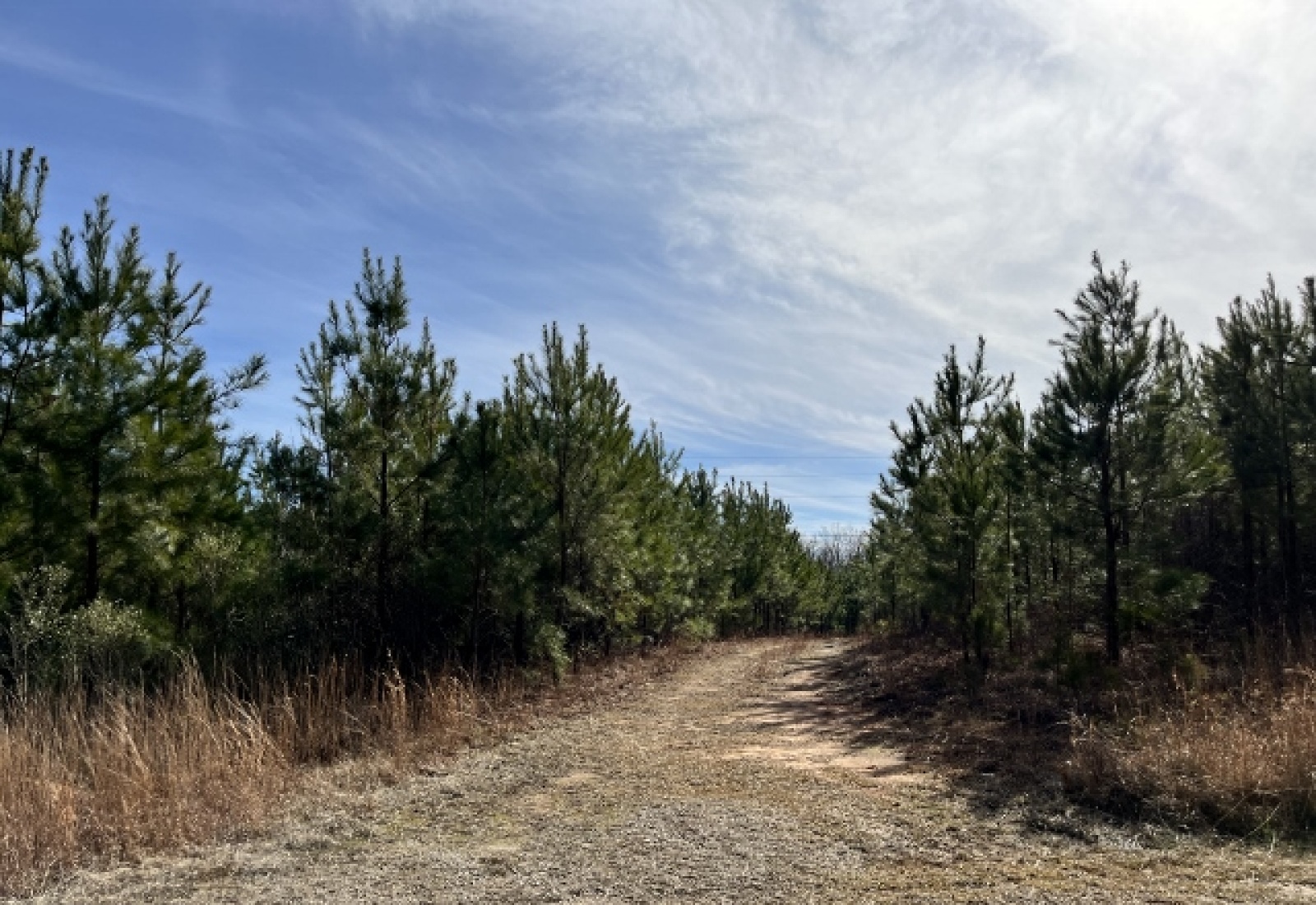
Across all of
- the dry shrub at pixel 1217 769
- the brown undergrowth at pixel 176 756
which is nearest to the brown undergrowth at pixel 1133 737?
the dry shrub at pixel 1217 769

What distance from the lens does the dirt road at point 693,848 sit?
15.5 feet

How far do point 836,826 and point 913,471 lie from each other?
54.4ft

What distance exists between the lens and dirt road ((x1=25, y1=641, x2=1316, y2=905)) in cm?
472

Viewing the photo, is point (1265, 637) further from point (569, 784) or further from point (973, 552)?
point (569, 784)

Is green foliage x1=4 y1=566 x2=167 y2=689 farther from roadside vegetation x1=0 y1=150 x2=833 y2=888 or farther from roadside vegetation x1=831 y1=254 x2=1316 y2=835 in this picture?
roadside vegetation x1=831 y1=254 x2=1316 y2=835

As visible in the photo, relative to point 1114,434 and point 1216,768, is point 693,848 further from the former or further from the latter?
point 1114,434

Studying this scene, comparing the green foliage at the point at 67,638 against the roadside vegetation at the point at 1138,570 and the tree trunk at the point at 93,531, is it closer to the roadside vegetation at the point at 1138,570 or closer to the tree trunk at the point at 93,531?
the tree trunk at the point at 93,531

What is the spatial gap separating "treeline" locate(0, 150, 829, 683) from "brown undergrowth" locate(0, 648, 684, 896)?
1.70 m

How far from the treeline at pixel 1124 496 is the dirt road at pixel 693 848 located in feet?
18.9

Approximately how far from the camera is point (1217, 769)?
249 inches

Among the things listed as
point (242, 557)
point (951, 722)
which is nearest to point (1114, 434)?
point (951, 722)

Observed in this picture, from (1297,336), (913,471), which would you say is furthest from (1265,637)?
(913,471)

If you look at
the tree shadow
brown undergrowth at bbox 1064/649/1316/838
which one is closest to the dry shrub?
brown undergrowth at bbox 1064/649/1316/838

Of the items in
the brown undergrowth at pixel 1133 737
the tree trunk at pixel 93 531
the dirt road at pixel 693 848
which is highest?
the tree trunk at pixel 93 531
